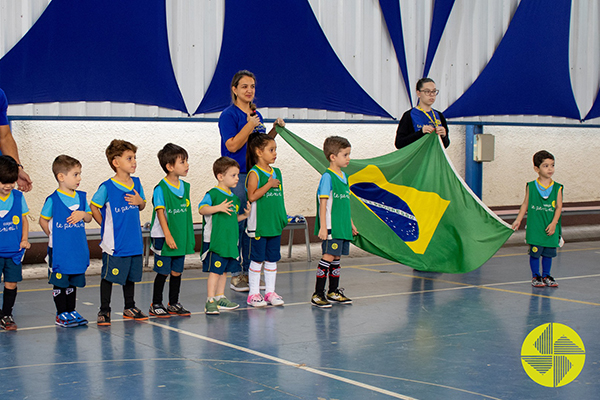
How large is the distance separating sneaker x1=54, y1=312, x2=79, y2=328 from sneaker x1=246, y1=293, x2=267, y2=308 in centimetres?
148

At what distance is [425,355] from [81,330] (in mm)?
2406

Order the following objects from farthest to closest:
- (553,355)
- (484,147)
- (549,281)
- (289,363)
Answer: (484,147)
(549,281)
(553,355)
(289,363)

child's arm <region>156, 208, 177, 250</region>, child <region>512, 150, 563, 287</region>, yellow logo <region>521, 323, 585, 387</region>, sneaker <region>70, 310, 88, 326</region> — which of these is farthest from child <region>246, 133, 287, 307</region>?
child <region>512, 150, 563, 287</region>

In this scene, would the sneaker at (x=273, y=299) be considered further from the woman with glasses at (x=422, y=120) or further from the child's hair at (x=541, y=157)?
the child's hair at (x=541, y=157)

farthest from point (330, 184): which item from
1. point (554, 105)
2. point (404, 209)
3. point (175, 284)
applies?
point (554, 105)

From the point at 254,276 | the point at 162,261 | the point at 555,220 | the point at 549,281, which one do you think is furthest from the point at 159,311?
the point at 555,220

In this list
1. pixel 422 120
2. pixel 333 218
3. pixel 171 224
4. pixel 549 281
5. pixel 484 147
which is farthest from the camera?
pixel 484 147

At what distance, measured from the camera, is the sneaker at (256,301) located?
598cm

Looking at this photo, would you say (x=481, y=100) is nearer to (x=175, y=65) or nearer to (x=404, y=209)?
(x=404, y=209)

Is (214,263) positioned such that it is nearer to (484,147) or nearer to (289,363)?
(289,363)

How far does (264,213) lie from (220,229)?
510mm

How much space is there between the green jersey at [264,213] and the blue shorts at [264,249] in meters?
0.07

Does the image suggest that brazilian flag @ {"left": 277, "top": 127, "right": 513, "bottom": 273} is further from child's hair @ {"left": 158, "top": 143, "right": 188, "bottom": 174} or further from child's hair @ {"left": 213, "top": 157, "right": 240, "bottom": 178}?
child's hair @ {"left": 158, "top": 143, "right": 188, "bottom": 174}

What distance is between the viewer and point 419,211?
7.78 meters
